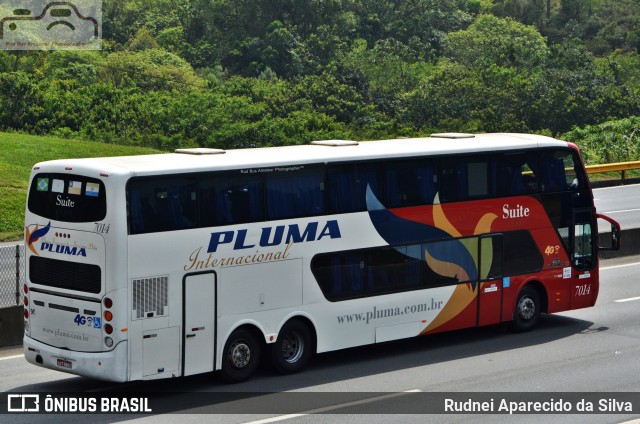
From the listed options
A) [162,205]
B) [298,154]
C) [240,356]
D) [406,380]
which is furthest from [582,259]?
[162,205]

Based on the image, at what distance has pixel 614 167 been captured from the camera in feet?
141

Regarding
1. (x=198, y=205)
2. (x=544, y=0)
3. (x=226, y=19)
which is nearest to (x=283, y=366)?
(x=198, y=205)

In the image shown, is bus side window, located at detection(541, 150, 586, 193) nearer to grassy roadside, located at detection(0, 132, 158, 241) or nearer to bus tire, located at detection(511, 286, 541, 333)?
bus tire, located at detection(511, 286, 541, 333)

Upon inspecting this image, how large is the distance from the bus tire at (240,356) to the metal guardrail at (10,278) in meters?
4.57

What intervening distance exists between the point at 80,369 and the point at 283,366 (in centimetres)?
316

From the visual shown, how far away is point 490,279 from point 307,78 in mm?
43308

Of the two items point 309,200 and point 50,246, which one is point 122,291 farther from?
point 309,200

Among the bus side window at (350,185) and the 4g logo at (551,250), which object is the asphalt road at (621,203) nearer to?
the 4g logo at (551,250)

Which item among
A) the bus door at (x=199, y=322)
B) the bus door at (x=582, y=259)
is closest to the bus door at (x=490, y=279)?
Answer: the bus door at (x=582, y=259)

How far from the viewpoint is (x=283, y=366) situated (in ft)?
54.9

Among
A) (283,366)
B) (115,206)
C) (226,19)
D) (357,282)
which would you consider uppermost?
(226,19)

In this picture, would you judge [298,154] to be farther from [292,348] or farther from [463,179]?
[463,179]

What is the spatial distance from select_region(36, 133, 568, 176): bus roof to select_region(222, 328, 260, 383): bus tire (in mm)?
2458

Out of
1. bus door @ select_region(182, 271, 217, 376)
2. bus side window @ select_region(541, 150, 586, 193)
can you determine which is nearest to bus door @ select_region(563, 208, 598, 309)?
bus side window @ select_region(541, 150, 586, 193)
